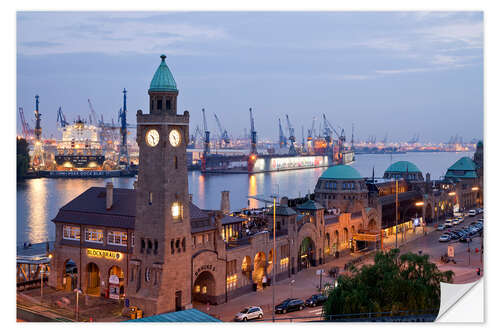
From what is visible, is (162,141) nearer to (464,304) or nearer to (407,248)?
(464,304)

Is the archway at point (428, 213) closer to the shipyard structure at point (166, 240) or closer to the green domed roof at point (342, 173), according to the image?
the green domed roof at point (342, 173)

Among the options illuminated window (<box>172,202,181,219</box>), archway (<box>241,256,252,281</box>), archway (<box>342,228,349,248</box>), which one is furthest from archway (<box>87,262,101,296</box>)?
archway (<box>342,228,349,248</box>)

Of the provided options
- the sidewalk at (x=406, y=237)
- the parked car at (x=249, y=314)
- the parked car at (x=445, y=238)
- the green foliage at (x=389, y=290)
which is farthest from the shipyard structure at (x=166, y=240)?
the parked car at (x=445, y=238)

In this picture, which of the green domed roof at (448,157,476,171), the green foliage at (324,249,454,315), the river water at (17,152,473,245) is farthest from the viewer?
the green domed roof at (448,157,476,171)

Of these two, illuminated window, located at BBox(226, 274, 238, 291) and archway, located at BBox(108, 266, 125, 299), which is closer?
archway, located at BBox(108, 266, 125, 299)

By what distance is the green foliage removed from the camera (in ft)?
103

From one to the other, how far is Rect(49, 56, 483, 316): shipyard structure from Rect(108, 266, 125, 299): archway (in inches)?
2.5

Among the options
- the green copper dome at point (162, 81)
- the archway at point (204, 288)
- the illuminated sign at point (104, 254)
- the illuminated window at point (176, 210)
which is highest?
the green copper dome at point (162, 81)

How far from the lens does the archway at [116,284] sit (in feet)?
135

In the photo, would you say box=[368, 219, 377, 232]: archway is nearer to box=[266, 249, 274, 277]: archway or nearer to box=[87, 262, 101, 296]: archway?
box=[266, 249, 274, 277]: archway

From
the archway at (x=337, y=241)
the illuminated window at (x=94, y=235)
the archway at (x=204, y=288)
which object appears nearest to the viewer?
the archway at (x=204, y=288)

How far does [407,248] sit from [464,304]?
102 feet
